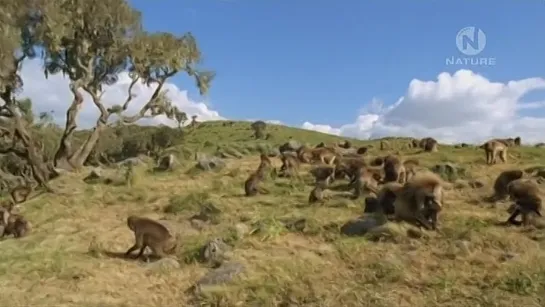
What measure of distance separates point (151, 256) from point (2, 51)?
11.6 m

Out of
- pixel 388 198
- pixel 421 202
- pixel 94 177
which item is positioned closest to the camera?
pixel 421 202

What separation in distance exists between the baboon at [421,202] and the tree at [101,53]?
14.8 meters

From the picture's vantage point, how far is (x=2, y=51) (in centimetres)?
1734

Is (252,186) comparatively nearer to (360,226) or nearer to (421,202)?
(360,226)

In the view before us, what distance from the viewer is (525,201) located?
1016 centimetres

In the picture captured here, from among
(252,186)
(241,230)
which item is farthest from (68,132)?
(241,230)

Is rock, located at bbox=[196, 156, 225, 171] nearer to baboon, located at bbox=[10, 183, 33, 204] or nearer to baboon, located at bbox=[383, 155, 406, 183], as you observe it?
baboon, located at bbox=[10, 183, 33, 204]

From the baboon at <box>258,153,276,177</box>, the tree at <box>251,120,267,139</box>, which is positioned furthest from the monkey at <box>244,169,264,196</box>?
the tree at <box>251,120,267,139</box>

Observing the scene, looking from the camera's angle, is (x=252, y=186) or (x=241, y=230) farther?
(x=252, y=186)

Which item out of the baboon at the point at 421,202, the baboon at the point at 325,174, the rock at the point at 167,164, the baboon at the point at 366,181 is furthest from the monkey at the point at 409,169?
the rock at the point at 167,164

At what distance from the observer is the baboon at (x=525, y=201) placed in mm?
9984

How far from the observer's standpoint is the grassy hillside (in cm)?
690

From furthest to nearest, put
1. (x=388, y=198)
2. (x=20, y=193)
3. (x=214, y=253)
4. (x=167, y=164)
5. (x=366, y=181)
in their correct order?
(x=167, y=164)
(x=20, y=193)
(x=366, y=181)
(x=388, y=198)
(x=214, y=253)

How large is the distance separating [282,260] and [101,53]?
682 inches
